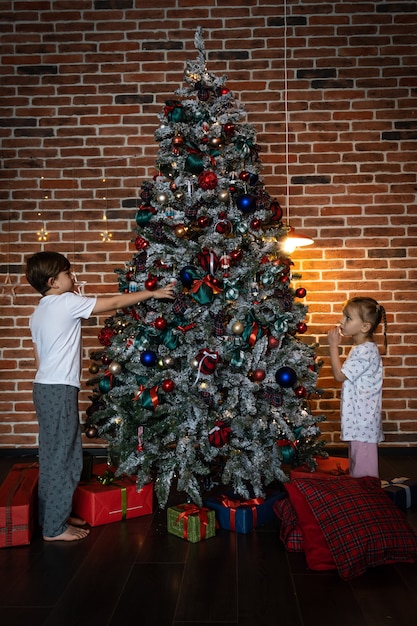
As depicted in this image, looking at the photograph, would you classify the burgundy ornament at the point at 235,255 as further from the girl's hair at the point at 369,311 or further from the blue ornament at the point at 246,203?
the girl's hair at the point at 369,311

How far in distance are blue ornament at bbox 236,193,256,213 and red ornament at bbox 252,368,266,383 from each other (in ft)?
2.68

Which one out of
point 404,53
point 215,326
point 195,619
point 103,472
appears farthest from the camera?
point 404,53

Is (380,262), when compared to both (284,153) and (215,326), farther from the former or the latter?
(215,326)

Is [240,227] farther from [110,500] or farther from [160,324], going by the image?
[110,500]

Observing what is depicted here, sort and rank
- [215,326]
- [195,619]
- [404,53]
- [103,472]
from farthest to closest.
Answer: [404,53] → [103,472] → [215,326] → [195,619]

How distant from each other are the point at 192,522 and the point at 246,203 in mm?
1562

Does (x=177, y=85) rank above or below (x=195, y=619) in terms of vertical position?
above

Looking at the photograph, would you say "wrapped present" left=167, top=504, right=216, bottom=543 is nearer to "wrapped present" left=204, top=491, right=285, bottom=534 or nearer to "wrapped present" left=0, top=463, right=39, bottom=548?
"wrapped present" left=204, top=491, right=285, bottom=534

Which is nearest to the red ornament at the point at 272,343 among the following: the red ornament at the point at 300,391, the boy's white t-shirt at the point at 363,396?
the red ornament at the point at 300,391

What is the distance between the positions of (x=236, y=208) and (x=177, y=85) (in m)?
1.81

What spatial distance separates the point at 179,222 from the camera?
2.88 metres

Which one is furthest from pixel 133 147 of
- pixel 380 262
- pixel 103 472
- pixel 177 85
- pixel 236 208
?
pixel 103 472

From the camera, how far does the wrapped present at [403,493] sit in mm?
2973

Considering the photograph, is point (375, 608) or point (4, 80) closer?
point (375, 608)
